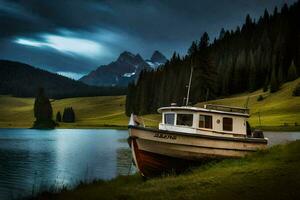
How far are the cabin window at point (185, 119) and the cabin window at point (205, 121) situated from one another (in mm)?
663

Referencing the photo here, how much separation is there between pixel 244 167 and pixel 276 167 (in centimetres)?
208

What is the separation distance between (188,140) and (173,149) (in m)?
1.13

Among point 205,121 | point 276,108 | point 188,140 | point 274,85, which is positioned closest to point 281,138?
point 205,121

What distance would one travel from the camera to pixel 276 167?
21844 mm

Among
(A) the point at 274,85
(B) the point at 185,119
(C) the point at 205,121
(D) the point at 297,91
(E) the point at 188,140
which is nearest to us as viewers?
(E) the point at 188,140

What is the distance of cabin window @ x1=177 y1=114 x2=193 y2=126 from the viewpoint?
94.3 feet

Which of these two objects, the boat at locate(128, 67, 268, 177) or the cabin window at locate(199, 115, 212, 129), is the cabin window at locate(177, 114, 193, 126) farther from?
the cabin window at locate(199, 115, 212, 129)

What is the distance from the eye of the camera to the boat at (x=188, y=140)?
27312mm

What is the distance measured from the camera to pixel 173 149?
90.2 ft

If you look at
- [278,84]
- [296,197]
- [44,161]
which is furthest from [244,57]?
[296,197]

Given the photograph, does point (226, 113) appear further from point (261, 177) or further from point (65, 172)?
point (65, 172)

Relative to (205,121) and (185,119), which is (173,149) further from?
(205,121)

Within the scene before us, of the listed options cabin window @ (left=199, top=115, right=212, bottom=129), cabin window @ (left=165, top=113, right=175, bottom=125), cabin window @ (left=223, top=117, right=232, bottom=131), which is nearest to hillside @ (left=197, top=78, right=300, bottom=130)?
cabin window @ (left=223, top=117, right=232, bottom=131)

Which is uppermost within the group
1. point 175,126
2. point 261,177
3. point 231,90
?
point 231,90
